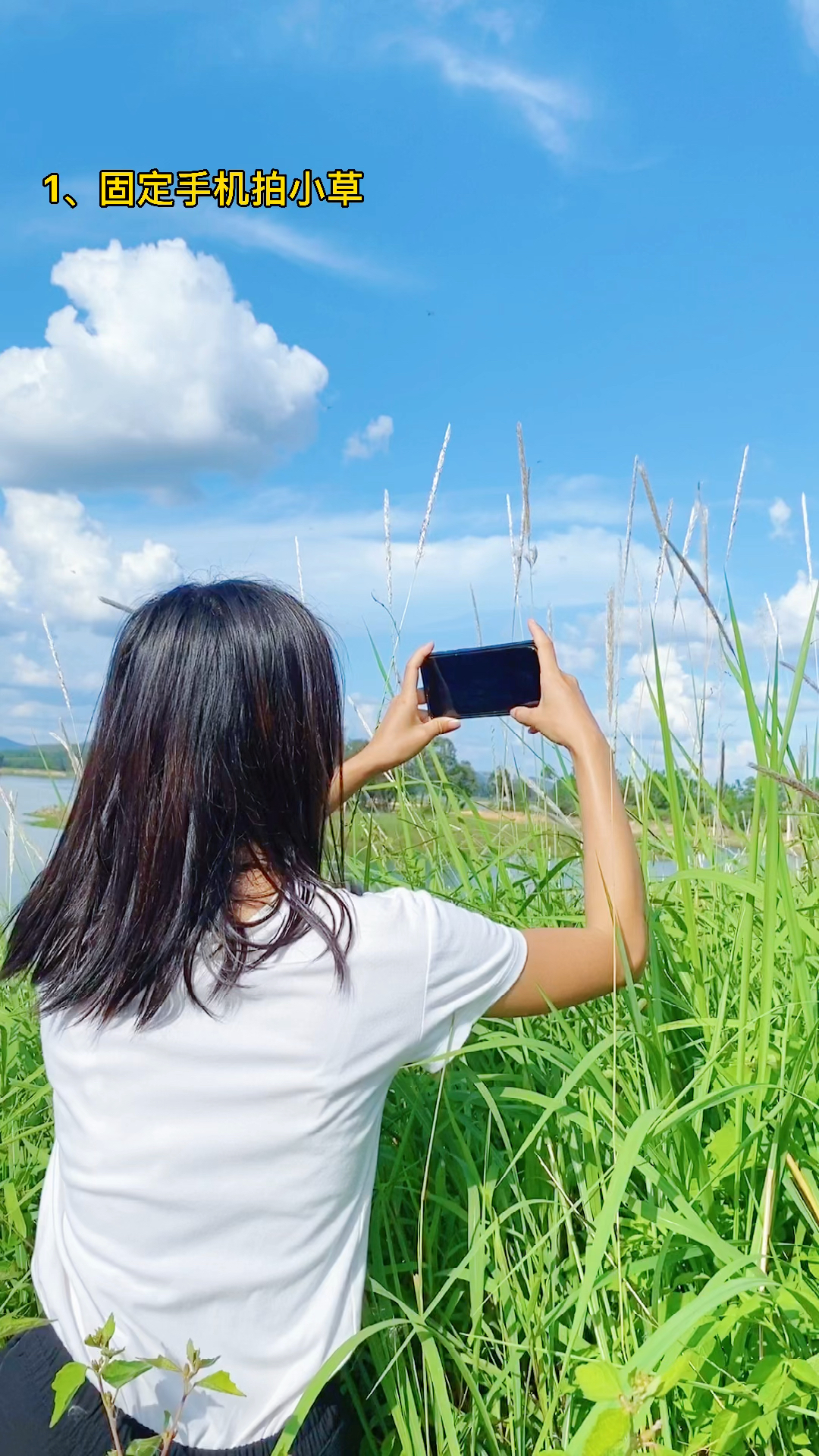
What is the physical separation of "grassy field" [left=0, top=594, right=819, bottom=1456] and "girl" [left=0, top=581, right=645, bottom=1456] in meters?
0.14

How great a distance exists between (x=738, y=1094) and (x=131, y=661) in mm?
894

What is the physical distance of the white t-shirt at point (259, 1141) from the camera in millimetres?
1190

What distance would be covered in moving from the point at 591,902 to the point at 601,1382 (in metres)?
0.59

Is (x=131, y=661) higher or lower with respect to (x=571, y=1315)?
higher

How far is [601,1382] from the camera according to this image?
914mm

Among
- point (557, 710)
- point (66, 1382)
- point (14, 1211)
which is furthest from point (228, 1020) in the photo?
point (14, 1211)

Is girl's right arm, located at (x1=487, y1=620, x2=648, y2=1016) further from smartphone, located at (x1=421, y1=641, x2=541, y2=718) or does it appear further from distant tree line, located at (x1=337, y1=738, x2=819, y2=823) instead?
distant tree line, located at (x1=337, y1=738, x2=819, y2=823)

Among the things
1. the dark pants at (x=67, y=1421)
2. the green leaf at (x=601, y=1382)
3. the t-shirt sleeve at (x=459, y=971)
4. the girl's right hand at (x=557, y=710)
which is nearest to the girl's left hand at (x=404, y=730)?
the girl's right hand at (x=557, y=710)

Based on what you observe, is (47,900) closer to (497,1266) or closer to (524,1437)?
(497,1266)

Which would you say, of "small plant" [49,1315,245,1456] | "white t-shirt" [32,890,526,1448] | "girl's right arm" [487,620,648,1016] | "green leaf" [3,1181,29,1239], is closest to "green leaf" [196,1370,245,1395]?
"small plant" [49,1315,245,1456]

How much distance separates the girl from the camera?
1.20 metres

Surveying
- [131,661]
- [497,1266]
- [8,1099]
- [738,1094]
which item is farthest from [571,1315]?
[8,1099]

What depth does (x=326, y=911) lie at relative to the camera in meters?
1.22

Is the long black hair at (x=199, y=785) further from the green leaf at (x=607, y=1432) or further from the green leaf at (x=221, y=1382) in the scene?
the green leaf at (x=607, y=1432)
